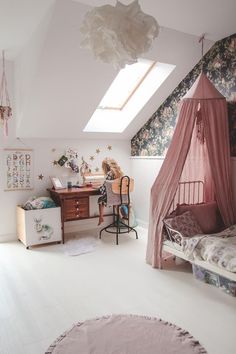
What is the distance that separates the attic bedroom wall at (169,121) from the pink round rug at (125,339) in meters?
2.36

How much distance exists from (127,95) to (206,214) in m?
2.36

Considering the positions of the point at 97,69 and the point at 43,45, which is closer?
the point at 43,45

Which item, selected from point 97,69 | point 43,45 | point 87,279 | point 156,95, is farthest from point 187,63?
point 87,279

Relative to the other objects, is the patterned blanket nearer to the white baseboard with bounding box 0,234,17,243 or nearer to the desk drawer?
the desk drawer

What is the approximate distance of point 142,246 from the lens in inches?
166

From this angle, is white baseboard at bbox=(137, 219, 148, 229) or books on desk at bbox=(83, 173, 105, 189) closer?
books on desk at bbox=(83, 173, 105, 189)

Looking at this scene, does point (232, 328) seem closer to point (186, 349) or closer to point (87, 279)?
point (186, 349)

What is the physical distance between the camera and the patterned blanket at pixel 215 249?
107 inches

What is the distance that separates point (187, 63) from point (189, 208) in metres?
1.99

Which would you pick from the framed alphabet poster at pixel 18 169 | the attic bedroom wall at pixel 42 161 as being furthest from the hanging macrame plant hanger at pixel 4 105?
the framed alphabet poster at pixel 18 169

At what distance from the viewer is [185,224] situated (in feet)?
11.0

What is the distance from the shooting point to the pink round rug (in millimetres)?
1652

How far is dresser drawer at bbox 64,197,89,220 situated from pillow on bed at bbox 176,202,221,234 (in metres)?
1.56

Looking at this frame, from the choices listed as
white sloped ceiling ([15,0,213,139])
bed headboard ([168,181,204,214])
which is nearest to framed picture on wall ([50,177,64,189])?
white sloped ceiling ([15,0,213,139])
